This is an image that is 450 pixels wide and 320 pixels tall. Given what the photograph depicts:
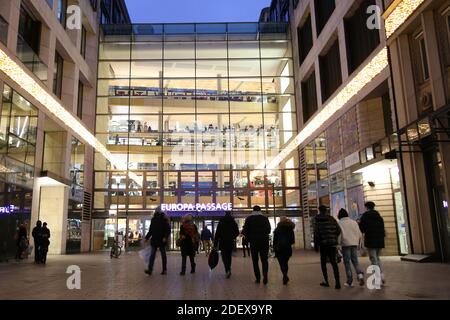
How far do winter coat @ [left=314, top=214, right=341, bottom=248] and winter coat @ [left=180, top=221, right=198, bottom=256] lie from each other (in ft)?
13.1

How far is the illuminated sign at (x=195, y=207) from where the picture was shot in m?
28.8

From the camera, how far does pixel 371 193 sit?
18.4 m

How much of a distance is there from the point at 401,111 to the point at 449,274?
7223 mm

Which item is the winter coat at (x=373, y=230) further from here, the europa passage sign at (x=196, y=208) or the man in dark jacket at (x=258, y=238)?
the europa passage sign at (x=196, y=208)

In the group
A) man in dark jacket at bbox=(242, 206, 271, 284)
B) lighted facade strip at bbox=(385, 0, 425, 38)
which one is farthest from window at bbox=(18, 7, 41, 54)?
lighted facade strip at bbox=(385, 0, 425, 38)

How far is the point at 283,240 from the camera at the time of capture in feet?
29.6

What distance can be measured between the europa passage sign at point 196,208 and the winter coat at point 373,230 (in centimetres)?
2035

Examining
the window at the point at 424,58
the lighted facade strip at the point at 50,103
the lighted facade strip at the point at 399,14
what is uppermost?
the lighted facade strip at the point at 399,14

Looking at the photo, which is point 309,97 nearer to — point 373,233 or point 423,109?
point 423,109

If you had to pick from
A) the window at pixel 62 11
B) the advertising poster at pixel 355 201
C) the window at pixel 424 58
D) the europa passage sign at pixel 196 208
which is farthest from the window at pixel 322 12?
the window at pixel 62 11

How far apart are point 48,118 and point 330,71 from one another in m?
15.7

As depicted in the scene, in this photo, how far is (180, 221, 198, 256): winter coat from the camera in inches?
445

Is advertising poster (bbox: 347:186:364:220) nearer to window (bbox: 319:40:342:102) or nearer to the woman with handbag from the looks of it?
window (bbox: 319:40:342:102)
